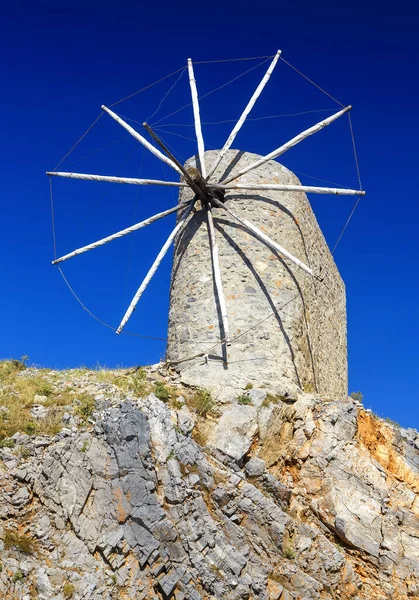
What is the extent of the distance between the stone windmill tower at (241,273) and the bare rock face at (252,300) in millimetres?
22

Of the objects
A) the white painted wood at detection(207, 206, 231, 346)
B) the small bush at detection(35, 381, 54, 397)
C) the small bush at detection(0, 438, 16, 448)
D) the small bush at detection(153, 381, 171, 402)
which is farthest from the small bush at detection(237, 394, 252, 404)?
the small bush at detection(0, 438, 16, 448)

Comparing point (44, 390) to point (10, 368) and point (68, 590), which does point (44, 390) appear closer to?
point (10, 368)

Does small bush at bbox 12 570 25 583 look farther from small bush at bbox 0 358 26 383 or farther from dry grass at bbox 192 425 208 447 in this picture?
small bush at bbox 0 358 26 383

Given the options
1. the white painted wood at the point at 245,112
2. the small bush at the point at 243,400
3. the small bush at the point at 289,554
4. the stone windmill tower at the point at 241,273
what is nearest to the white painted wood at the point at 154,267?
the stone windmill tower at the point at 241,273

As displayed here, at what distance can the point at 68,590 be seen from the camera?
766 cm

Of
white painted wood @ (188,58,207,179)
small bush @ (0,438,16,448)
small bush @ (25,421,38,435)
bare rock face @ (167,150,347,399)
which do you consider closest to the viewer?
small bush @ (0,438,16,448)

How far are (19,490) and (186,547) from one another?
2.61 metres

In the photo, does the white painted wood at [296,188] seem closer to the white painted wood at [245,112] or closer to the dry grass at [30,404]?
the white painted wood at [245,112]

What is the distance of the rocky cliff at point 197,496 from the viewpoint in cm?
822

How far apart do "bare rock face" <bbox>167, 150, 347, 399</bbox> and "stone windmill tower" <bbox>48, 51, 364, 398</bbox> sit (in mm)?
22

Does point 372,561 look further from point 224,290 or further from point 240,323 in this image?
point 224,290

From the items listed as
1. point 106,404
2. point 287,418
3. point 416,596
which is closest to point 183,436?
point 106,404

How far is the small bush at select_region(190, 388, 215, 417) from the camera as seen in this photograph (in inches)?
435

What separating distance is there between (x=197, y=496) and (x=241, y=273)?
17.1 ft
